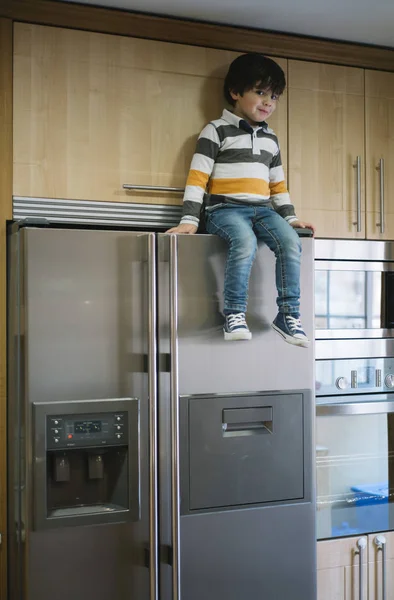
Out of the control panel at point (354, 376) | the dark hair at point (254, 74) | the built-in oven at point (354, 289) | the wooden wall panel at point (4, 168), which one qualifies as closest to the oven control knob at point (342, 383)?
the control panel at point (354, 376)

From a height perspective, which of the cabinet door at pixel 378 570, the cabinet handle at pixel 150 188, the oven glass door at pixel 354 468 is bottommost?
the cabinet door at pixel 378 570

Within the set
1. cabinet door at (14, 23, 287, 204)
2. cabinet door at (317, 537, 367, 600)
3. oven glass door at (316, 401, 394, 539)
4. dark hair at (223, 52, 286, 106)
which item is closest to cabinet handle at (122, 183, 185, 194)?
cabinet door at (14, 23, 287, 204)

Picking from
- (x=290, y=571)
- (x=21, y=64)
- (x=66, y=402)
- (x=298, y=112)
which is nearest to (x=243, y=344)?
(x=66, y=402)

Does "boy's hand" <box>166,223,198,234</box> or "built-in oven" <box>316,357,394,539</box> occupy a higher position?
"boy's hand" <box>166,223,198,234</box>

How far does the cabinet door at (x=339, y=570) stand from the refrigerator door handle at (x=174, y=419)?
62cm

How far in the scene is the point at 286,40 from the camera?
7.72 ft

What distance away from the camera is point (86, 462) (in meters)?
1.88

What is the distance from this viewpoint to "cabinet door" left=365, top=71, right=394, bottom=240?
248 centimetres

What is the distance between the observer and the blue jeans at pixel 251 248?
1939 mm

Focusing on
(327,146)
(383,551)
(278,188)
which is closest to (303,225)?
(278,188)

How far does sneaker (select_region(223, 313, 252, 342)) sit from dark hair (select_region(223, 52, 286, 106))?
0.74 metres

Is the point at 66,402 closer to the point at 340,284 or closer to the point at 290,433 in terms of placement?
the point at 290,433

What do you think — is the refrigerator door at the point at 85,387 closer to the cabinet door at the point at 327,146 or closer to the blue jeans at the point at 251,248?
the blue jeans at the point at 251,248

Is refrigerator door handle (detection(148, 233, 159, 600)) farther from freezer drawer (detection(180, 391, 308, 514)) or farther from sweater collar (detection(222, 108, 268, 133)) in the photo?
sweater collar (detection(222, 108, 268, 133))
